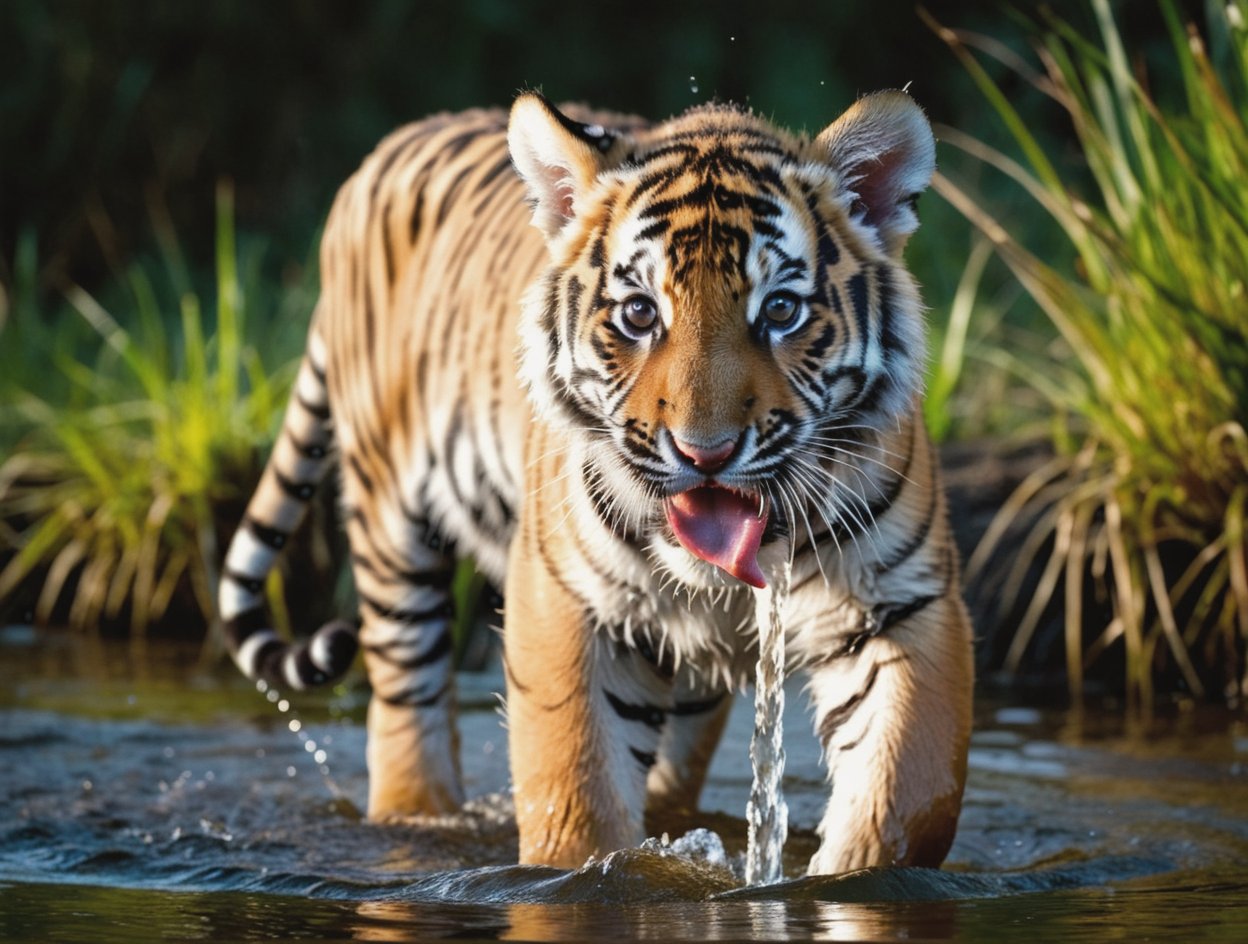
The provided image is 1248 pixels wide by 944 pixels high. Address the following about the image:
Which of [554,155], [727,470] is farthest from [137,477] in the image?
[727,470]

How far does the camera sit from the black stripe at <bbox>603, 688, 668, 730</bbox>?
3.10 m

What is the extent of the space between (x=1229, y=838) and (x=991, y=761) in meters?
0.89

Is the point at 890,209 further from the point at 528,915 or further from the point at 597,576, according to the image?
the point at 528,915

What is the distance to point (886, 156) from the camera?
2.83 m

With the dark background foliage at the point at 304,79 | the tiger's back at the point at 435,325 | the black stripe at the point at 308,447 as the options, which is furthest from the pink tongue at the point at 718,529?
the dark background foliage at the point at 304,79

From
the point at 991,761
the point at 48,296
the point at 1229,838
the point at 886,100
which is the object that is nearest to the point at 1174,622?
the point at 991,761

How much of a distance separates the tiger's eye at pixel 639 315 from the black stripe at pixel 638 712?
625 mm

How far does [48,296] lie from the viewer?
980 centimetres

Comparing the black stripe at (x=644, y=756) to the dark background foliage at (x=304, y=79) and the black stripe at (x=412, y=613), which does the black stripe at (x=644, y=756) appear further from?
the dark background foliage at (x=304, y=79)

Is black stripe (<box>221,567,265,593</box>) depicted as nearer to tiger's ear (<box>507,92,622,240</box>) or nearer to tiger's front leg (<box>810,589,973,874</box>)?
tiger's ear (<box>507,92,622,240</box>)

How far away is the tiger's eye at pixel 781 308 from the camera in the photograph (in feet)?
8.78

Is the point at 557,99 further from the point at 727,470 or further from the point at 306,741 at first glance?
the point at 727,470

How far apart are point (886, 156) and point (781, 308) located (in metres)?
0.30

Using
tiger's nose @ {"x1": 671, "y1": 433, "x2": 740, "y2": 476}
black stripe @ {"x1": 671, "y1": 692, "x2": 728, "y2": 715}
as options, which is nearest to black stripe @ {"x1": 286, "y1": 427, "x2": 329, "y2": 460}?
black stripe @ {"x1": 671, "y1": 692, "x2": 728, "y2": 715}
